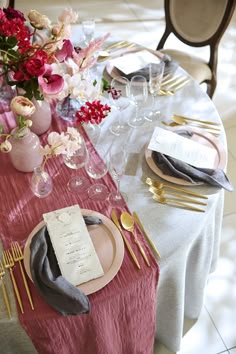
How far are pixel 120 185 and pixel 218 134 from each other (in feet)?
1.38

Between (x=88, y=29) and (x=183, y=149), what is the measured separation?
0.75m

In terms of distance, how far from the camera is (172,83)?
5.06 feet

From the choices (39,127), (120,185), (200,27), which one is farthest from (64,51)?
(200,27)

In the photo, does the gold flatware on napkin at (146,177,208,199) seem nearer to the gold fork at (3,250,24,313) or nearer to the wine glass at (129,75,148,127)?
the wine glass at (129,75,148,127)

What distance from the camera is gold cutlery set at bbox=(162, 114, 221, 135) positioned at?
136 centimetres

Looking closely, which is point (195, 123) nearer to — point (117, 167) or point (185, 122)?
point (185, 122)

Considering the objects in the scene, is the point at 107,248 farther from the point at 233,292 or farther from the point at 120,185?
the point at 233,292

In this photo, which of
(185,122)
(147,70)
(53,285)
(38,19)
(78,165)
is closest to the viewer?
(53,285)

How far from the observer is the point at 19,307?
0.90 meters

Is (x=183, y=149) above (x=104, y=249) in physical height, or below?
above

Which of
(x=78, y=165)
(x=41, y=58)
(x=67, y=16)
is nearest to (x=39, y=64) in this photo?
(x=41, y=58)

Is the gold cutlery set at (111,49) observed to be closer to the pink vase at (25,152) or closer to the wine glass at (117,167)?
the wine glass at (117,167)

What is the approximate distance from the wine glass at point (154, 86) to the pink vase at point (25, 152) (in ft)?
1.48

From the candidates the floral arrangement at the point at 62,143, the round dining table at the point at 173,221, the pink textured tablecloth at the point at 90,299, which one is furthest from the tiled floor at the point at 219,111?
the floral arrangement at the point at 62,143
